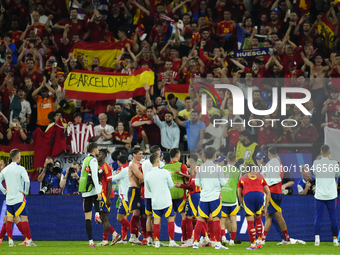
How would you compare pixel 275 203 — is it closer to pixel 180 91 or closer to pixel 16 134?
pixel 180 91

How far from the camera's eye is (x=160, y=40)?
64.2 feet

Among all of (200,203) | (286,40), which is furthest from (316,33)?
(200,203)

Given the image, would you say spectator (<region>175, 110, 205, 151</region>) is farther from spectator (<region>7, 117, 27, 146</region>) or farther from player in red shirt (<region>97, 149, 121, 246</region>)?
spectator (<region>7, 117, 27, 146</region>)

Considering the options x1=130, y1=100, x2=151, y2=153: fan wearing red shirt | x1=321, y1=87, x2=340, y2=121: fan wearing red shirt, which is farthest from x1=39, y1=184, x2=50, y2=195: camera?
x1=321, y1=87, x2=340, y2=121: fan wearing red shirt

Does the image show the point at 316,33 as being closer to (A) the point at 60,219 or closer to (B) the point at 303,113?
(B) the point at 303,113

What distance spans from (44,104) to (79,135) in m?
2.46

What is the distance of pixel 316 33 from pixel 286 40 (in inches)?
58.6

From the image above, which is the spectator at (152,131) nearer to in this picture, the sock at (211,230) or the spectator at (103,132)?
the spectator at (103,132)

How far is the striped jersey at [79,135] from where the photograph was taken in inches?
630

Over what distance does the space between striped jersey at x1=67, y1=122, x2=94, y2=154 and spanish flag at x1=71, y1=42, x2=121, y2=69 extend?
4.05m

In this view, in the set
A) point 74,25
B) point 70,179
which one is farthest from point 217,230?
point 74,25

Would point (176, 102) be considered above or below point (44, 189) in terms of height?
above

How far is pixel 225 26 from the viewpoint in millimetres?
19703

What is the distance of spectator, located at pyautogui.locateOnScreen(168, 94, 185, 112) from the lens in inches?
659
